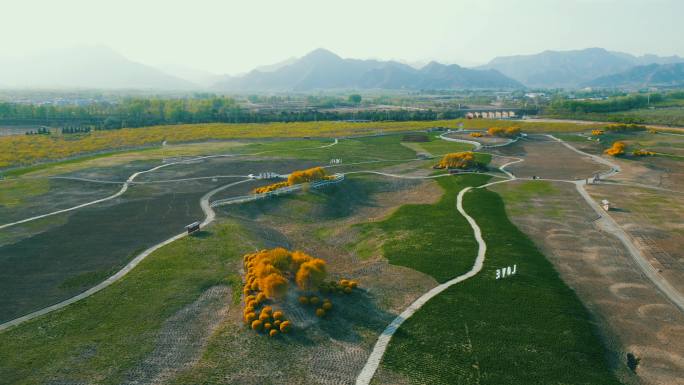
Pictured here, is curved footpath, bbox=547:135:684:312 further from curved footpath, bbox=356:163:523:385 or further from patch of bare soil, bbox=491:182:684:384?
curved footpath, bbox=356:163:523:385

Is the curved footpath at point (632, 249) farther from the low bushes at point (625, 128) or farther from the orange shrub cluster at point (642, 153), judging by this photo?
the low bushes at point (625, 128)

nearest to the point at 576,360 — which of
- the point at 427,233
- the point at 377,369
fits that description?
the point at 377,369

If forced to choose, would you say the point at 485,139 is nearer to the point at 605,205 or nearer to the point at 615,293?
the point at 605,205

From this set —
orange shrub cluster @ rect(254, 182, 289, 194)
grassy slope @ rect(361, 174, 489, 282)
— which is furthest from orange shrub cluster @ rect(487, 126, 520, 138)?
orange shrub cluster @ rect(254, 182, 289, 194)

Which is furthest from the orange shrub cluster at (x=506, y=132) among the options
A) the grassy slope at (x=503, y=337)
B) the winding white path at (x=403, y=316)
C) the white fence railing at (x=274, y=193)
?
the grassy slope at (x=503, y=337)

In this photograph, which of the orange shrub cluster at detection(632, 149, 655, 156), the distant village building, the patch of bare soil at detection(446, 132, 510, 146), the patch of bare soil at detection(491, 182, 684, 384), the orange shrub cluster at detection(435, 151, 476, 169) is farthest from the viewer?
the patch of bare soil at detection(446, 132, 510, 146)

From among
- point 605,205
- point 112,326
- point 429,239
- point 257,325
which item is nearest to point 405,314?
point 257,325

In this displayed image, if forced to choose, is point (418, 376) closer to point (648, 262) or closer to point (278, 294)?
point (278, 294)
